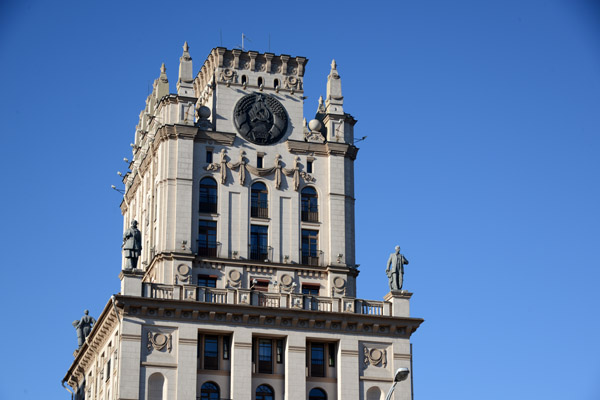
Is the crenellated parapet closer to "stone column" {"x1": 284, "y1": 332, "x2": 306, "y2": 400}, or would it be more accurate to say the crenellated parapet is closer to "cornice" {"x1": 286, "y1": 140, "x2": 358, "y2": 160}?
"cornice" {"x1": 286, "y1": 140, "x2": 358, "y2": 160}

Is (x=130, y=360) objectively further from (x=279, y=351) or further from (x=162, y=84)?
(x=162, y=84)

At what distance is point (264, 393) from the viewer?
84125 mm

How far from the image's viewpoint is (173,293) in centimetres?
8425

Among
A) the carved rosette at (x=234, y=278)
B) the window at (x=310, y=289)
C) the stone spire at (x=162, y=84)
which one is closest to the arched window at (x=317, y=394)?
the window at (x=310, y=289)

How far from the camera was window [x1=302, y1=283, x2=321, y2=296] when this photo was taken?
89.9 meters

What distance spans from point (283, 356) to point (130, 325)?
1026 centimetres

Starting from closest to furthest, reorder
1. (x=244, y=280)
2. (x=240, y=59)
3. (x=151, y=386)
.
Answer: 1. (x=151, y=386)
2. (x=244, y=280)
3. (x=240, y=59)

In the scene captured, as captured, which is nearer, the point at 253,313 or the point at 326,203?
the point at 253,313

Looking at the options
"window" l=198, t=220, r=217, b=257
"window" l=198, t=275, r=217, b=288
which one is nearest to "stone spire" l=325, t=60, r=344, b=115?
"window" l=198, t=220, r=217, b=257

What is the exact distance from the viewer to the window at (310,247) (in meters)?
90.9


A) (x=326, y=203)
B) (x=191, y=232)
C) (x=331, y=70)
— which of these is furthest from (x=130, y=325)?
(x=331, y=70)

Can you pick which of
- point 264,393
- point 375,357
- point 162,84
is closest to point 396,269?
point 375,357

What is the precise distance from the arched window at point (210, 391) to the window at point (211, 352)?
1.16 metres

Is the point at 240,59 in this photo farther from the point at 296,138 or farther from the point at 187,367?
the point at 187,367
